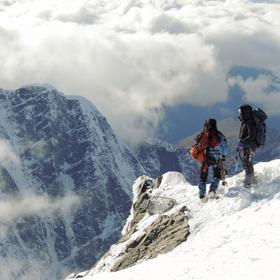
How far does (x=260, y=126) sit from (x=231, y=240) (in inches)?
284

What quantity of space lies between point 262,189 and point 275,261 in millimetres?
8943

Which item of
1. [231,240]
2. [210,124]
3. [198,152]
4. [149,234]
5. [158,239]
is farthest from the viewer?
[149,234]

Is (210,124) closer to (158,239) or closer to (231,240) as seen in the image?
(158,239)

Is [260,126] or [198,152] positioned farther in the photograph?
[198,152]

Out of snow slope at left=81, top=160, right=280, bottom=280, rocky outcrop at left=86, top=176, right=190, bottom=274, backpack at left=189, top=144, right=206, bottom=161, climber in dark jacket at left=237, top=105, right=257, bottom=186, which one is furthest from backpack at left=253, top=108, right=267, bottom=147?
rocky outcrop at left=86, top=176, right=190, bottom=274

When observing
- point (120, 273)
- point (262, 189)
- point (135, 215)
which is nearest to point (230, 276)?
point (120, 273)

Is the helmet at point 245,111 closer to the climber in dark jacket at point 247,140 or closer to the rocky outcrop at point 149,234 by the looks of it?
the climber in dark jacket at point 247,140

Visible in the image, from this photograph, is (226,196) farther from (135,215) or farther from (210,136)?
(135,215)

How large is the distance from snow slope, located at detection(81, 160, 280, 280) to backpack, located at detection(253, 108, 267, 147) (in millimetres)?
1865

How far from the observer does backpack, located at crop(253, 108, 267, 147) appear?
93.8 feet

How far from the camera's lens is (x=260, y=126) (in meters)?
28.8

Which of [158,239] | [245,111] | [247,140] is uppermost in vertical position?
[245,111]

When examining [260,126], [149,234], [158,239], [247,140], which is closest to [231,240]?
[247,140]

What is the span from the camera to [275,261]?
19.8 m
